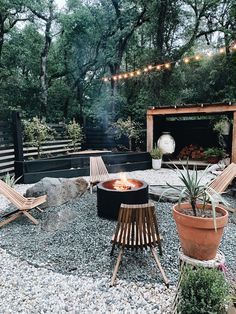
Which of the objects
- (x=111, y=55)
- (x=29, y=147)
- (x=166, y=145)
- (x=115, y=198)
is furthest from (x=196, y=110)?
(x=111, y=55)

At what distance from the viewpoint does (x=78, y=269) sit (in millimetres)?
2521

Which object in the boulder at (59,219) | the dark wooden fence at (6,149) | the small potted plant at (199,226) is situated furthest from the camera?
the dark wooden fence at (6,149)

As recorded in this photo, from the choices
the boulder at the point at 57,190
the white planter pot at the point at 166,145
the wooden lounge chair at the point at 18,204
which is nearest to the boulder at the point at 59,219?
the wooden lounge chair at the point at 18,204

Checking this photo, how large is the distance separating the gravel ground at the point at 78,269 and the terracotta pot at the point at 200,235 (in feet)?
1.77

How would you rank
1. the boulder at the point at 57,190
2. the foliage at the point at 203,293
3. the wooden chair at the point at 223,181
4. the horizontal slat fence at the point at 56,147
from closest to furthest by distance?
the foliage at the point at 203,293 < the wooden chair at the point at 223,181 < the boulder at the point at 57,190 < the horizontal slat fence at the point at 56,147

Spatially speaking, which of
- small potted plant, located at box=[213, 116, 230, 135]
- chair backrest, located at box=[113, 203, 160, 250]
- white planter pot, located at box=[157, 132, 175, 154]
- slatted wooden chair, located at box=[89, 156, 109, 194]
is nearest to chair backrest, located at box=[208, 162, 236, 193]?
chair backrest, located at box=[113, 203, 160, 250]

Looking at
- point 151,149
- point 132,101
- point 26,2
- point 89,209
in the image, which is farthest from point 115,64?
point 89,209

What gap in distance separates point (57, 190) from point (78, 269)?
2083 mm

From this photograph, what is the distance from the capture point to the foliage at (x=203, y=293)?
1570 millimetres

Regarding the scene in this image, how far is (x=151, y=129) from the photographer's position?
817cm

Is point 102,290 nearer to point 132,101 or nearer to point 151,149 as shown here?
point 151,149

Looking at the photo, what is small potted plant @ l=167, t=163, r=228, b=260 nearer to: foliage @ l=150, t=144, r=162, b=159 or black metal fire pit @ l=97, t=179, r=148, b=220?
black metal fire pit @ l=97, t=179, r=148, b=220

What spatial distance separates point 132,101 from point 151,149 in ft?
13.3

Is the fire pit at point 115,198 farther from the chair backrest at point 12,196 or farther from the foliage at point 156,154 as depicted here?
the foliage at point 156,154
